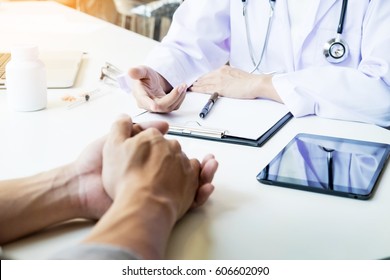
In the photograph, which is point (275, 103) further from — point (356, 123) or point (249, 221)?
point (249, 221)

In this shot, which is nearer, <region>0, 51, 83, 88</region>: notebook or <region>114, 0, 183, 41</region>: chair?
<region>0, 51, 83, 88</region>: notebook

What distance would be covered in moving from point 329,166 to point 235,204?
20 centimetres

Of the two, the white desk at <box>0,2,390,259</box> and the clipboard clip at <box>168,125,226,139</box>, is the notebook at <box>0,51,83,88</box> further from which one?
the clipboard clip at <box>168,125,226,139</box>

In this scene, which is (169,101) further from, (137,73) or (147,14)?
(147,14)

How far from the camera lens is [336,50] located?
57.5 inches

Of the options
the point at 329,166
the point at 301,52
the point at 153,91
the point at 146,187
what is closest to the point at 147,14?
the point at 301,52

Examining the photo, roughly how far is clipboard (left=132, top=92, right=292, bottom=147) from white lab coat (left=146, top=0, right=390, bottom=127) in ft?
0.20

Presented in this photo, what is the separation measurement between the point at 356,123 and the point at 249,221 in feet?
1.76

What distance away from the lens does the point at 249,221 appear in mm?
769

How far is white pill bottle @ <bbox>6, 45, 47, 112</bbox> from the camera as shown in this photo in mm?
1149

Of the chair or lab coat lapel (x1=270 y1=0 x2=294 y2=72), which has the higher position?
lab coat lapel (x1=270 y1=0 x2=294 y2=72)

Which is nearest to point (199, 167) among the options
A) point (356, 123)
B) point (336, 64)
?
point (356, 123)

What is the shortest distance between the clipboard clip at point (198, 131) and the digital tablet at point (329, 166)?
13cm

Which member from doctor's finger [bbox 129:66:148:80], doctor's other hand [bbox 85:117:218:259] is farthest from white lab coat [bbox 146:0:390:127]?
doctor's other hand [bbox 85:117:218:259]
